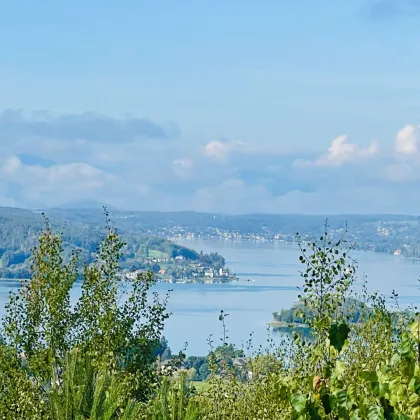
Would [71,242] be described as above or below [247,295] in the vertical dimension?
above

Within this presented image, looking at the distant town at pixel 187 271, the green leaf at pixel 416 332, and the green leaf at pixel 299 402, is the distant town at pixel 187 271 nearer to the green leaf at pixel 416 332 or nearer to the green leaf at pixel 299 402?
the green leaf at pixel 299 402

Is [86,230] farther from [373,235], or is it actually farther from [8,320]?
[8,320]

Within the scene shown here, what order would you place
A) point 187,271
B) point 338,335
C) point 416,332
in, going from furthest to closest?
1. point 187,271
2. point 338,335
3. point 416,332

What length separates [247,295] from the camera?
72.9 m

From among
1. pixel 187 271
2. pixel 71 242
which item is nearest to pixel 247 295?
pixel 187 271

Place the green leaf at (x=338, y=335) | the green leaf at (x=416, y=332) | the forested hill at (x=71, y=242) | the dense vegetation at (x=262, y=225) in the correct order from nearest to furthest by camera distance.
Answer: the green leaf at (x=416, y=332)
the green leaf at (x=338, y=335)
the forested hill at (x=71, y=242)
the dense vegetation at (x=262, y=225)

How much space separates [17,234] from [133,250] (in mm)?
9263

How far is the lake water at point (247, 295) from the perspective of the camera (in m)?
48.4

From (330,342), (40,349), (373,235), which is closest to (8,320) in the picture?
(40,349)

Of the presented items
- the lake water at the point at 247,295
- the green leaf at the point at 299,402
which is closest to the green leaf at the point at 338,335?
the green leaf at the point at 299,402

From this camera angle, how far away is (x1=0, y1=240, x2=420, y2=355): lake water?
48.4 meters

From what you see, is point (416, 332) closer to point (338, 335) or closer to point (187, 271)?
point (338, 335)

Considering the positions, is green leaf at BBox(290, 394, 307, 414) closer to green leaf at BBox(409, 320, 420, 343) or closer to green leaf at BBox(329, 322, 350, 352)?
green leaf at BBox(329, 322, 350, 352)

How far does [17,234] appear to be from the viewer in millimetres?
73312
